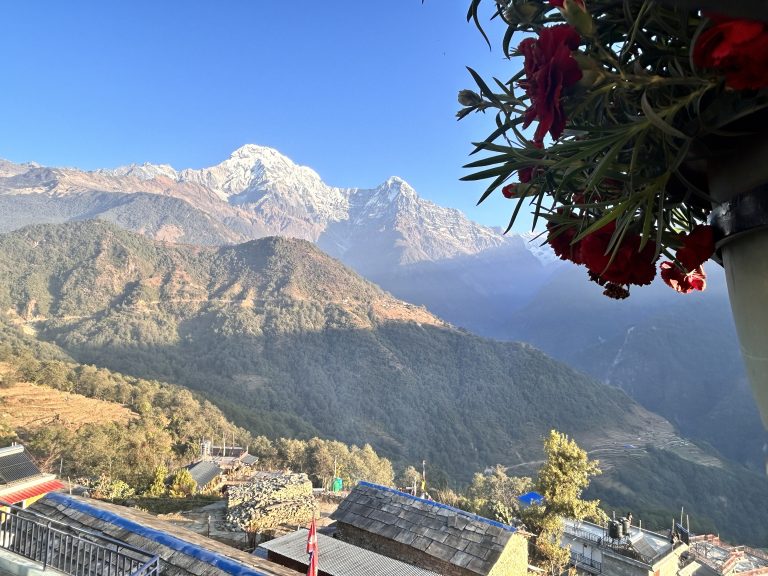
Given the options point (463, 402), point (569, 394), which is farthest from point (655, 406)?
point (463, 402)

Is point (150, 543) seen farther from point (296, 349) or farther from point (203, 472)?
point (296, 349)

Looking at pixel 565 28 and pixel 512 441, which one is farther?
pixel 512 441

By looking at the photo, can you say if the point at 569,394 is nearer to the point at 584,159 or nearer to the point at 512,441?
the point at 512,441

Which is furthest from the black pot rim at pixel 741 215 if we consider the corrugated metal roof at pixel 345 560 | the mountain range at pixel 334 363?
the mountain range at pixel 334 363

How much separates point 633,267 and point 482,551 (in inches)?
343

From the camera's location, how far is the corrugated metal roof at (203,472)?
102 ft

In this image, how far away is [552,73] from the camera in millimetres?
800

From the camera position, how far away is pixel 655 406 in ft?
350

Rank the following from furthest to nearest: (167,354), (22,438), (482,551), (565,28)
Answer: (167,354) → (22,438) → (482,551) → (565,28)

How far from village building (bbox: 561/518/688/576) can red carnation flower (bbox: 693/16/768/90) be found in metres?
17.0

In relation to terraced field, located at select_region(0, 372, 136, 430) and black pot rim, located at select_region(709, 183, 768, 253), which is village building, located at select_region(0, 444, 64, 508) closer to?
black pot rim, located at select_region(709, 183, 768, 253)

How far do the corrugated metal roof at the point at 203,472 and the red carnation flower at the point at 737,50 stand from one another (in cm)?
3407

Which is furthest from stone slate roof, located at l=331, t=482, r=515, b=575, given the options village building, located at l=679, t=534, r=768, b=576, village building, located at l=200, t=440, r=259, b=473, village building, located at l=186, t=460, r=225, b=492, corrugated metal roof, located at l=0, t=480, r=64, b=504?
village building, located at l=200, t=440, r=259, b=473

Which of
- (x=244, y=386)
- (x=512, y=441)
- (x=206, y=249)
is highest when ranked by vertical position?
(x=206, y=249)
